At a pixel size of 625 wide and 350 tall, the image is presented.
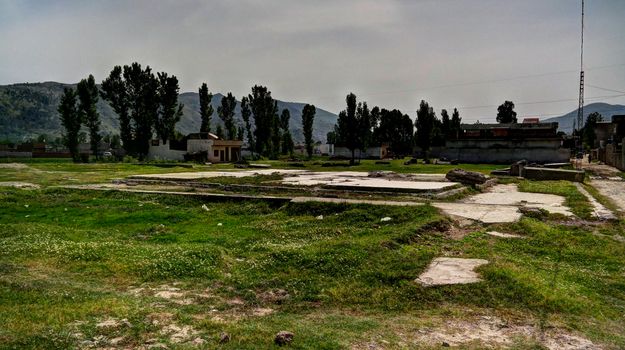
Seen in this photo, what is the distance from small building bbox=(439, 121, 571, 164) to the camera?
6347 cm

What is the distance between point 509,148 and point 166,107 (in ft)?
155

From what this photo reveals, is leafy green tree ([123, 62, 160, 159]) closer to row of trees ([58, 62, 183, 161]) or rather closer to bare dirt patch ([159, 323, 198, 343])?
row of trees ([58, 62, 183, 161])

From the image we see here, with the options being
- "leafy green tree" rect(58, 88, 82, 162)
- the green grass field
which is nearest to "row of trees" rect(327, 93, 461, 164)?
"leafy green tree" rect(58, 88, 82, 162)

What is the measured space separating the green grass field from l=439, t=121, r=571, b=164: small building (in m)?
53.9

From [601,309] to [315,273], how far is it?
456 centimetres

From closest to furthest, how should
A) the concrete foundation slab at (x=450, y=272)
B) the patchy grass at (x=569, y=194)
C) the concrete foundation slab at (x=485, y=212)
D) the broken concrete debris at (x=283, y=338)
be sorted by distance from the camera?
the broken concrete debris at (x=283, y=338), the concrete foundation slab at (x=450, y=272), the concrete foundation slab at (x=485, y=212), the patchy grass at (x=569, y=194)

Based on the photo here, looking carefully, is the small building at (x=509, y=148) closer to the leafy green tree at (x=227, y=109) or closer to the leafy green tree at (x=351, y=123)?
the leafy green tree at (x=351, y=123)

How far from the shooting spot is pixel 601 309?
7324mm

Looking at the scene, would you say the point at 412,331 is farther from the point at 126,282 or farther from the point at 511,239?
the point at 511,239

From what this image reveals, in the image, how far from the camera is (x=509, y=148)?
66438 millimetres

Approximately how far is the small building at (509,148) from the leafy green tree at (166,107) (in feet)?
131

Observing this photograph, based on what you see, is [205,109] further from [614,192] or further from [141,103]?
[614,192]

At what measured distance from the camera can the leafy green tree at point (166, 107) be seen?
229 feet

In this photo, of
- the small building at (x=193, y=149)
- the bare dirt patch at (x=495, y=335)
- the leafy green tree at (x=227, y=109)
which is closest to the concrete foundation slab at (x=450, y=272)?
the bare dirt patch at (x=495, y=335)
